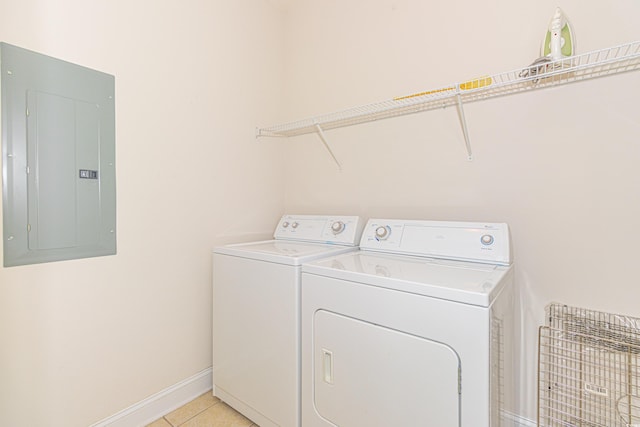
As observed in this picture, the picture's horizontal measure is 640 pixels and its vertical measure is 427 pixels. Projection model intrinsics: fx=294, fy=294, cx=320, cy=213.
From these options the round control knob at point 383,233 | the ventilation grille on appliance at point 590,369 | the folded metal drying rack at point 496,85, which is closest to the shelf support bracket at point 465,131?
the folded metal drying rack at point 496,85

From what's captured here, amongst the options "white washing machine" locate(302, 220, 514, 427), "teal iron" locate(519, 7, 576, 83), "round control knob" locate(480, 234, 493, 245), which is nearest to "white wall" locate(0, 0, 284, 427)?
"white washing machine" locate(302, 220, 514, 427)

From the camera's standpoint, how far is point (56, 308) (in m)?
1.25

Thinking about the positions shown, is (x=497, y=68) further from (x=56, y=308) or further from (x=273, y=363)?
(x=56, y=308)

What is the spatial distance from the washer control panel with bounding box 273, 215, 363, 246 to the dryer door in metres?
0.63

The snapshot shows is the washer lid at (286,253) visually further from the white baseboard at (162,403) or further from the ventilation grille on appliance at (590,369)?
the ventilation grille on appliance at (590,369)

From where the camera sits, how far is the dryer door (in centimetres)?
93

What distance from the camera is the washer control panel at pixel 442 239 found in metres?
1.29

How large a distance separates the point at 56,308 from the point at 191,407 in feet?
2.95

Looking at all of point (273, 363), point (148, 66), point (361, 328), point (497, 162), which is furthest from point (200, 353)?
point (497, 162)

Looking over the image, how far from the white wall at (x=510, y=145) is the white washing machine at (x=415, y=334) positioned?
0.24 m

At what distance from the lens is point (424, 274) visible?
1104 millimetres

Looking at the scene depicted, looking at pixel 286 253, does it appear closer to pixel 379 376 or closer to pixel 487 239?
pixel 379 376

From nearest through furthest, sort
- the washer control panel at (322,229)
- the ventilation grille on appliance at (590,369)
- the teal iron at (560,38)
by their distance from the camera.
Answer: the ventilation grille on appliance at (590,369) → the teal iron at (560,38) → the washer control panel at (322,229)

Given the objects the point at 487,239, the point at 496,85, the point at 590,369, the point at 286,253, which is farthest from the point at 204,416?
the point at 496,85
